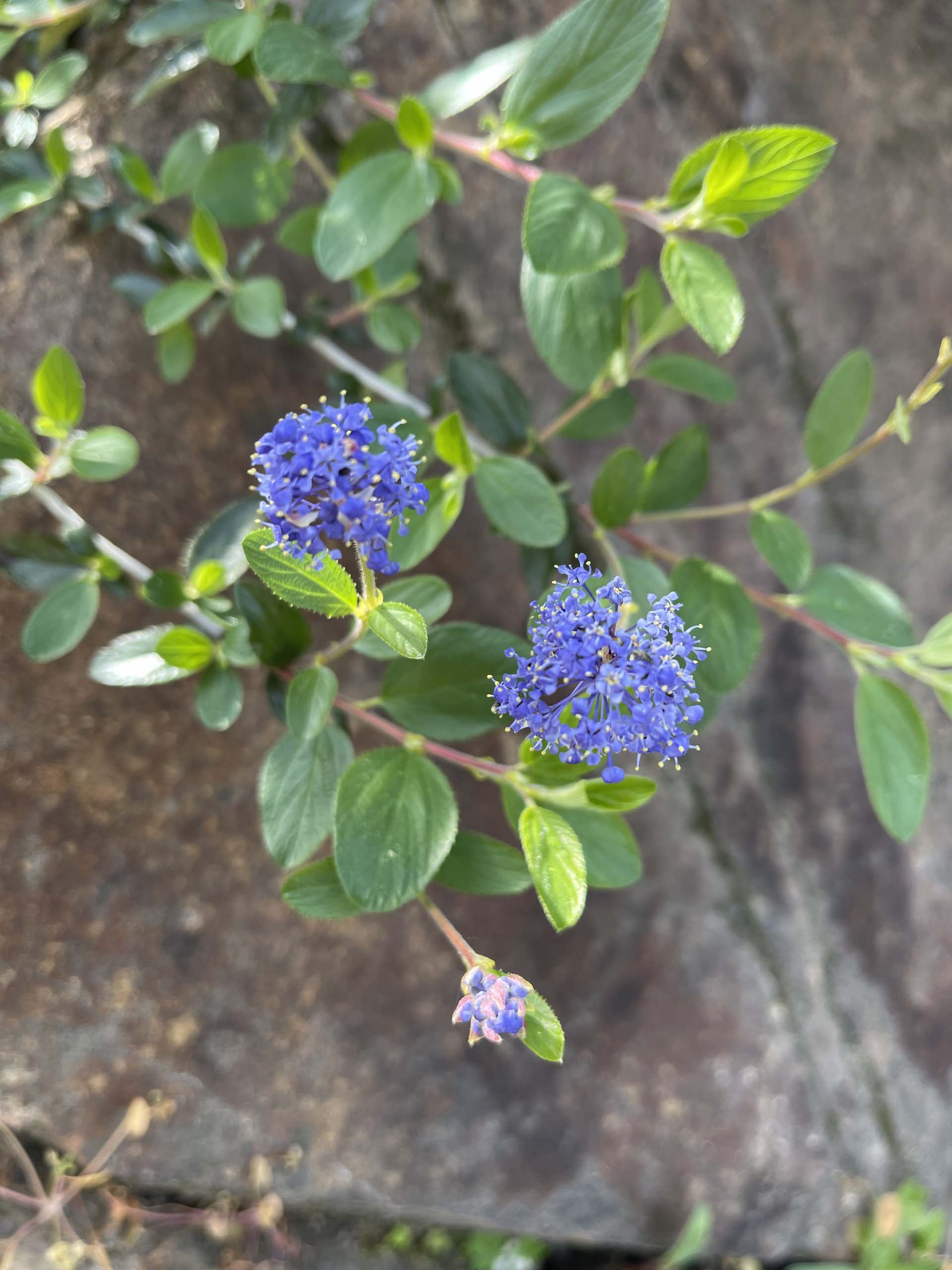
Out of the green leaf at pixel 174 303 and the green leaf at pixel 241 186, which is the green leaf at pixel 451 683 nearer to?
the green leaf at pixel 174 303

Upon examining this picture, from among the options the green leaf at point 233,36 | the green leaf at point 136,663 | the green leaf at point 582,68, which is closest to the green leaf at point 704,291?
the green leaf at point 582,68

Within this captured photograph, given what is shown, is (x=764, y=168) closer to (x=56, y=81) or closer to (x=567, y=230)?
(x=567, y=230)

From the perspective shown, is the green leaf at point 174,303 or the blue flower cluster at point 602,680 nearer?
the blue flower cluster at point 602,680

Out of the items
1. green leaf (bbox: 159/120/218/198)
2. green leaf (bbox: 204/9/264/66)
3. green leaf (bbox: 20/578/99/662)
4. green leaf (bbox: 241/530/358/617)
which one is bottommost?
green leaf (bbox: 20/578/99/662)

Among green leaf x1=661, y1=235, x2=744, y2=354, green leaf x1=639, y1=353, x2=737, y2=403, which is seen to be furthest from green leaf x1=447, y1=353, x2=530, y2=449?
green leaf x1=661, y1=235, x2=744, y2=354

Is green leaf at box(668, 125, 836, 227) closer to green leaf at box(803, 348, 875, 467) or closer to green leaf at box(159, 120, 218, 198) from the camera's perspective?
green leaf at box(803, 348, 875, 467)

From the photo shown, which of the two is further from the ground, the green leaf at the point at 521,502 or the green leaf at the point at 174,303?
the green leaf at the point at 174,303

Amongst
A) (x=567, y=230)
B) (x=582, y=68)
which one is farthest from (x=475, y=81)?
(x=567, y=230)

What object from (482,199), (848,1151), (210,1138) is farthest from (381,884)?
(848,1151)

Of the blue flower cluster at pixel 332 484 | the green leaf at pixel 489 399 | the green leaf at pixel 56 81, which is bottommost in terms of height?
the green leaf at pixel 489 399
